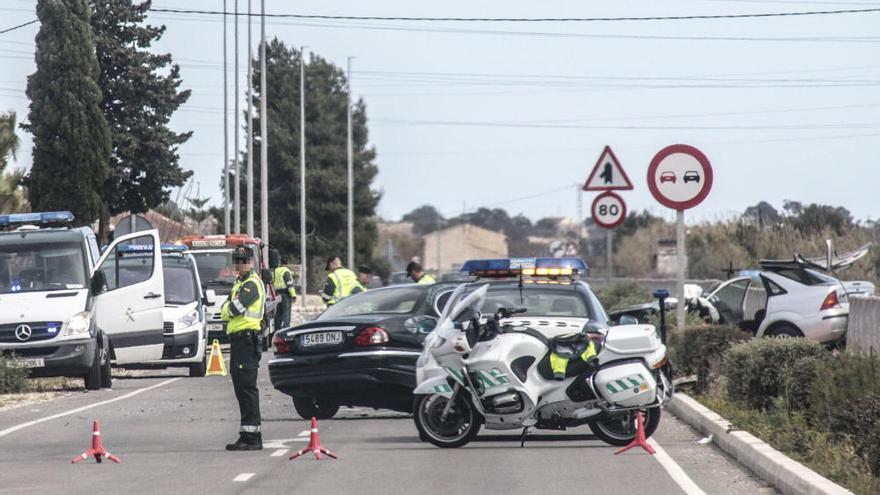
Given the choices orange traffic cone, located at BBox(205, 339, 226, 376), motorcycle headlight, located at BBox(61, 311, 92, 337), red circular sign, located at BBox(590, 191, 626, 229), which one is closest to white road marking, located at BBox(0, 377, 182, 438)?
motorcycle headlight, located at BBox(61, 311, 92, 337)

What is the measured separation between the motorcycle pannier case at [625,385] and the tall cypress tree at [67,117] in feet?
116

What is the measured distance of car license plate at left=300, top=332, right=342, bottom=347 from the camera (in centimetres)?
1711

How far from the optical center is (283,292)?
34.0 m

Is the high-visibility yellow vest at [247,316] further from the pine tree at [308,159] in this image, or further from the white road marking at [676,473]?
the pine tree at [308,159]

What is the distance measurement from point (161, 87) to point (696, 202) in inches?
1556

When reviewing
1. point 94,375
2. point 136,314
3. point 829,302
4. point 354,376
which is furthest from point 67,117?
point 354,376

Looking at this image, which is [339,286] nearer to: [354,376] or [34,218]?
[34,218]

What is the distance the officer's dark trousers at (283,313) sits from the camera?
35.7 m

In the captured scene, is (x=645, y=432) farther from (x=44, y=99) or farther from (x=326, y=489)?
(x=44, y=99)

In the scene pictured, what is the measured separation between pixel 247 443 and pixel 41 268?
31.9ft

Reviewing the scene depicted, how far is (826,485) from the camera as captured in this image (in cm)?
1035

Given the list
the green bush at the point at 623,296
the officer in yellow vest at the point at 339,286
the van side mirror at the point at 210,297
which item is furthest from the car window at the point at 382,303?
the green bush at the point at 623,296

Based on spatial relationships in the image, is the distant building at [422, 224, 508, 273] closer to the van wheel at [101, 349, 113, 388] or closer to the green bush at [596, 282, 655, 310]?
the green bush at [596, 282, 655, 310]

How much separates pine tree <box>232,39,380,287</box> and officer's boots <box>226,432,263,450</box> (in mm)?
74041
